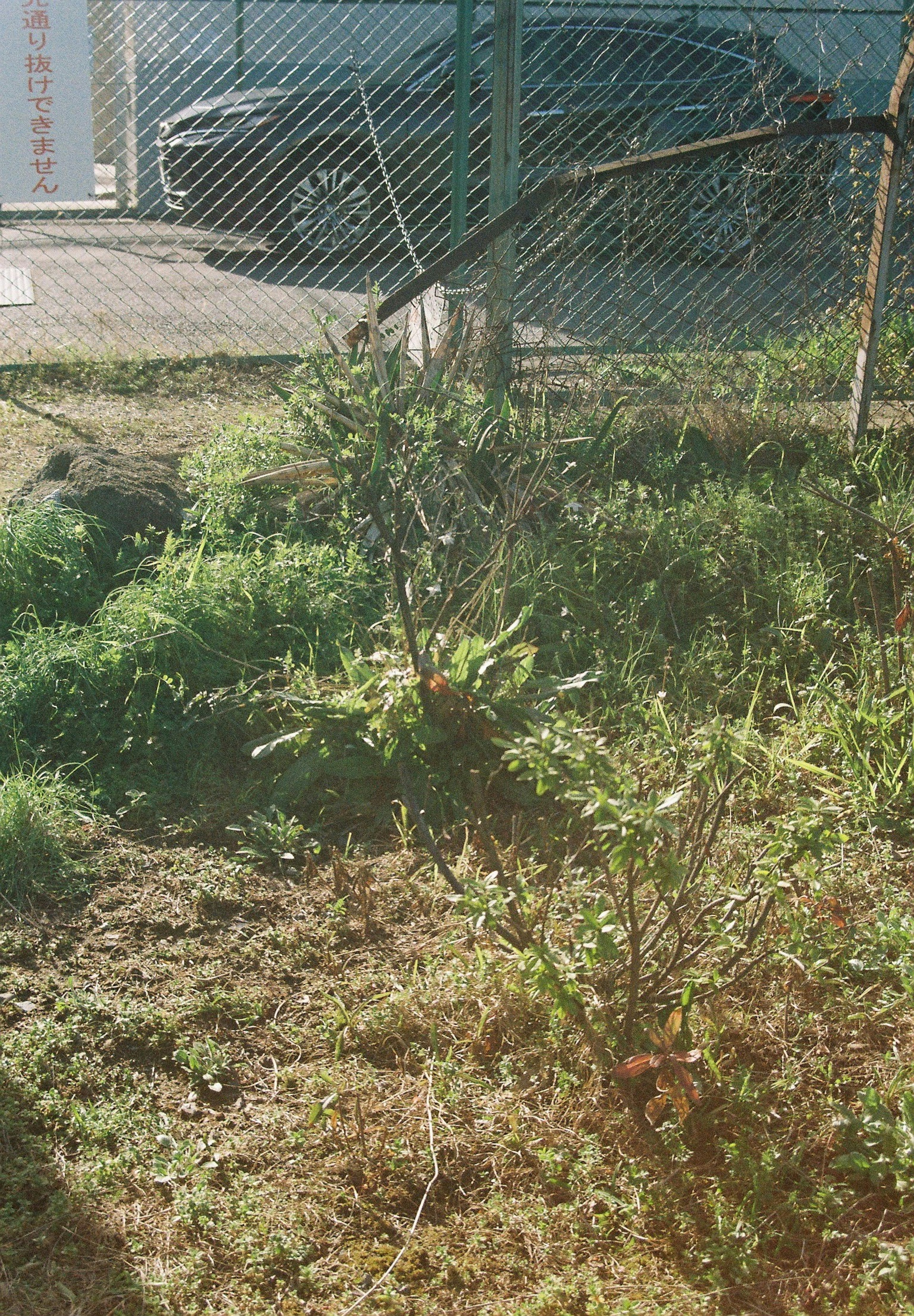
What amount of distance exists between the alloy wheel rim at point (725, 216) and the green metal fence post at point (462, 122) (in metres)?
1.12

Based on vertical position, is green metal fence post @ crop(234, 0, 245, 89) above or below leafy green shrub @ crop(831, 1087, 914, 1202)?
above

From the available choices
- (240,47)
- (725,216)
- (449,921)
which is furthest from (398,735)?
(240,47)

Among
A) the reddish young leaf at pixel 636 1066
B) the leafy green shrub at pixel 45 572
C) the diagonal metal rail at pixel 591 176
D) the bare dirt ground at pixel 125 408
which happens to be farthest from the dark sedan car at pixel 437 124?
the reddish young leaf at pixel 636 1066

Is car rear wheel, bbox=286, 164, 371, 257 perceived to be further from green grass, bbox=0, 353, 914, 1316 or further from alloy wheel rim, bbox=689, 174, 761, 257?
green grass, bbox=0, 353, 914, 1316

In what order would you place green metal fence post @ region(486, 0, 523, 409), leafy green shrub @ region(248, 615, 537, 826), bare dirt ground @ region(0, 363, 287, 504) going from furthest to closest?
bare dirt ground @ region(0, 363, 287, 504)
green metal fence post @ region(486, 0, 523, 409)
leafy green shrub @ region(248, 615, 537, 826)

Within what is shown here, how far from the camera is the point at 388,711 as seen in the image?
3041 millimetres

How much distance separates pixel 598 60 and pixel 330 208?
2.10 m

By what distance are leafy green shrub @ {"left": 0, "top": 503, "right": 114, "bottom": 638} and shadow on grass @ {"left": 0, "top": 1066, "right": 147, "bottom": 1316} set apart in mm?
1963

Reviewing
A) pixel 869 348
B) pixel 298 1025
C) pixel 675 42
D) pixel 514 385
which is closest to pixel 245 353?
pixel 514 385

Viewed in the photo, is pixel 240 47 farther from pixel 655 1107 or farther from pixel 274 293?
pixel 655 1107

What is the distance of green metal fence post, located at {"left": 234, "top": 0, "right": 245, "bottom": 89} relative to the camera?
859 cm

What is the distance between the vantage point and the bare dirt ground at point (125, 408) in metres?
5.27

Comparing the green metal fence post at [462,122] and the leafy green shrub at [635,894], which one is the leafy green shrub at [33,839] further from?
the green metal fence post at [462,122]

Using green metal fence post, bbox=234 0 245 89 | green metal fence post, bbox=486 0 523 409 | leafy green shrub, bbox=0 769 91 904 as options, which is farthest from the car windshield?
leafy green shrub, bbox=0 769 91 904
